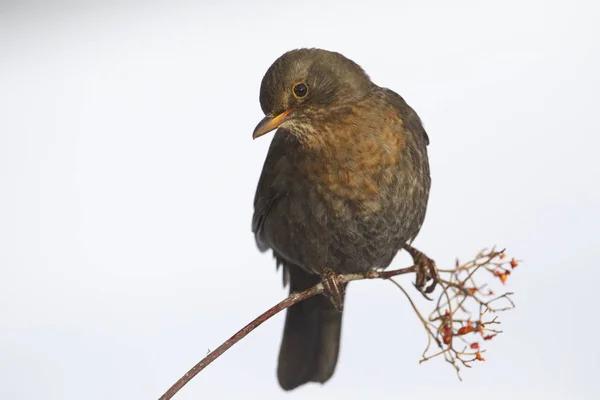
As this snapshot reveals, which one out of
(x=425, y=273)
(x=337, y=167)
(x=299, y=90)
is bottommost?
(x=425, y=273)

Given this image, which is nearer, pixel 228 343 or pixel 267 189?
pixel 228 343

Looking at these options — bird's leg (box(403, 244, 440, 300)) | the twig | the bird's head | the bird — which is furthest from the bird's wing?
the twig

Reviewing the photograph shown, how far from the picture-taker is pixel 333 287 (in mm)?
3842

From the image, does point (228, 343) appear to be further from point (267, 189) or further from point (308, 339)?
point (308, 339)

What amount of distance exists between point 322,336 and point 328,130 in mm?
1506

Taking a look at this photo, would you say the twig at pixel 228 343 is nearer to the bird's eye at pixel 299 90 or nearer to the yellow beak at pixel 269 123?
the yellow beak at pixel 269 123

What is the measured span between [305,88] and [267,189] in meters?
0.67

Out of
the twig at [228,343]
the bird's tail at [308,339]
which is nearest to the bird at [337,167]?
the bird's tail at [308,339]

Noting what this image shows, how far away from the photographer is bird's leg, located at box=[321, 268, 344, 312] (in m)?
3.79

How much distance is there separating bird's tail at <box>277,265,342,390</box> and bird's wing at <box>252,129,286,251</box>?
0.33 meters

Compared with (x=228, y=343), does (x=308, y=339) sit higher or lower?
higher

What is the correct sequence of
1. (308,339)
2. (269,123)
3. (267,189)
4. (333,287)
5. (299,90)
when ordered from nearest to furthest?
(269,123), (299,90), (333,287), (267,189), (308,339)

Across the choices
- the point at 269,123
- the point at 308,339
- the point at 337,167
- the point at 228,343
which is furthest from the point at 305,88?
the point at 308,339

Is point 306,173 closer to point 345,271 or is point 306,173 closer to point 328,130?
point 328,130
